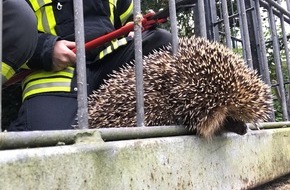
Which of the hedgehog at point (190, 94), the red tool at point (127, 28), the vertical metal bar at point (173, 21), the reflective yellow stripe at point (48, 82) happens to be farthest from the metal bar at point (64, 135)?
the reflective yellow stripe at point (48, 82)

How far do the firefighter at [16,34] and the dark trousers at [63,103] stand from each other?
0.49m

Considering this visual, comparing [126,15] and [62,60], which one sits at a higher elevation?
[126,15]

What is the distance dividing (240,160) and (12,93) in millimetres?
2086

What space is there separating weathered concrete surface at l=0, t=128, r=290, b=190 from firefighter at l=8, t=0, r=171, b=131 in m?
0.71

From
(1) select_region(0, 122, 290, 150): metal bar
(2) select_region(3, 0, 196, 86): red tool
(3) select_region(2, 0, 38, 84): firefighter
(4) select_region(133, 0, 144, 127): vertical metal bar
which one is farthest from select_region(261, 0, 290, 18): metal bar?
(3) select_region(2, 0, 38, 84): firefighter

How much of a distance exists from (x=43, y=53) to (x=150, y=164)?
0.95 metres

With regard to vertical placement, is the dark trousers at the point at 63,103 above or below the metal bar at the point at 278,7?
below

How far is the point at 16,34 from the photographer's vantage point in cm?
160

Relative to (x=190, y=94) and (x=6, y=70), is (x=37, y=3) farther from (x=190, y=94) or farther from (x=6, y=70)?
(x=190, y=94)

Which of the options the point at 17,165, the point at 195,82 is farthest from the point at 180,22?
the point at 17,165

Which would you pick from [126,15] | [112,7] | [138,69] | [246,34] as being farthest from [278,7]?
[138,69]

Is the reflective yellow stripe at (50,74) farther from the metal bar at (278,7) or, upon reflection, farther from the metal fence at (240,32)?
the metal bar at (278,7)

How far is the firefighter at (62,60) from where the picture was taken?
213 centimetres

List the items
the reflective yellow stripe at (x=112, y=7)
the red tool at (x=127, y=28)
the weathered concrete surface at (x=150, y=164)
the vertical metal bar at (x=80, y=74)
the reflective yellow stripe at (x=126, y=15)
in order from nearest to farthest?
the weathered concrete surface at (x=150, y=164)
the vertical metal bar at (x=80, y=74)
the red tool at (x=127, y=28)
the reflective yellow stripe at (x=112, y=7)
the reflective yellow stripe at (x=126, y=15)
